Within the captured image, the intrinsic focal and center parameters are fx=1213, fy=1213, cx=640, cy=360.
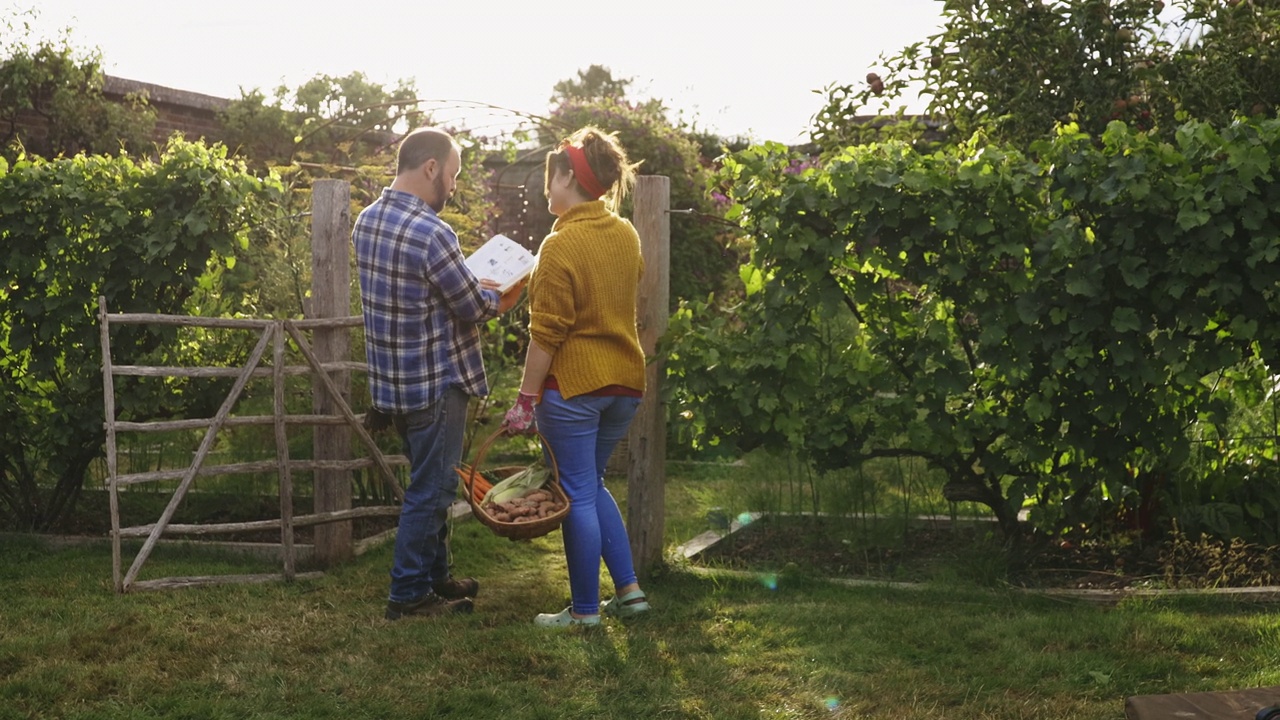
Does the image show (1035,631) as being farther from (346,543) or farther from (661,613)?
(346,543)

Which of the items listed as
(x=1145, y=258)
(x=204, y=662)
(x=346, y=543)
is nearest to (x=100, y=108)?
(x=346, y=543)

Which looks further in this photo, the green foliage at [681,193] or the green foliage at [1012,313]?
the green foliage at [681,193]

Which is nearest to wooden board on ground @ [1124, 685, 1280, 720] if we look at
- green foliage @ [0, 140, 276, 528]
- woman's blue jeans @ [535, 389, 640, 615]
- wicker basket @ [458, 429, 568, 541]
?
wicker basket @ [458, 429, 568, 541]

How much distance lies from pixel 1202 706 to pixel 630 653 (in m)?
2.24

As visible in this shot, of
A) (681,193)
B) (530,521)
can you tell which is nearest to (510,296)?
(530,521)

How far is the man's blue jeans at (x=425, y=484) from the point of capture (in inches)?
194

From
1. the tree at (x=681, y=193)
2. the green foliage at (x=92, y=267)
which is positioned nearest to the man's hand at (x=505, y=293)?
the green foliage at (x=92, y=267)

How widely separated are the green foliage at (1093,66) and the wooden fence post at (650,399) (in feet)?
5.10

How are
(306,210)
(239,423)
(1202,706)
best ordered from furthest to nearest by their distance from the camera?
(306,210) < (239,423) < (1202,706)

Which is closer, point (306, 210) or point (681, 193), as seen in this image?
point (306, 210)

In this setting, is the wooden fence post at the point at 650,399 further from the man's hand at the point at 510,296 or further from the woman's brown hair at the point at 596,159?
the woman's brown hair at the point at 596,159

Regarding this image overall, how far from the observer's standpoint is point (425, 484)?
494cm

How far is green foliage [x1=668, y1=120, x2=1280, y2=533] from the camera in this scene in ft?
16.0

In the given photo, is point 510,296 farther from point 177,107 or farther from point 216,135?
point 177,107
